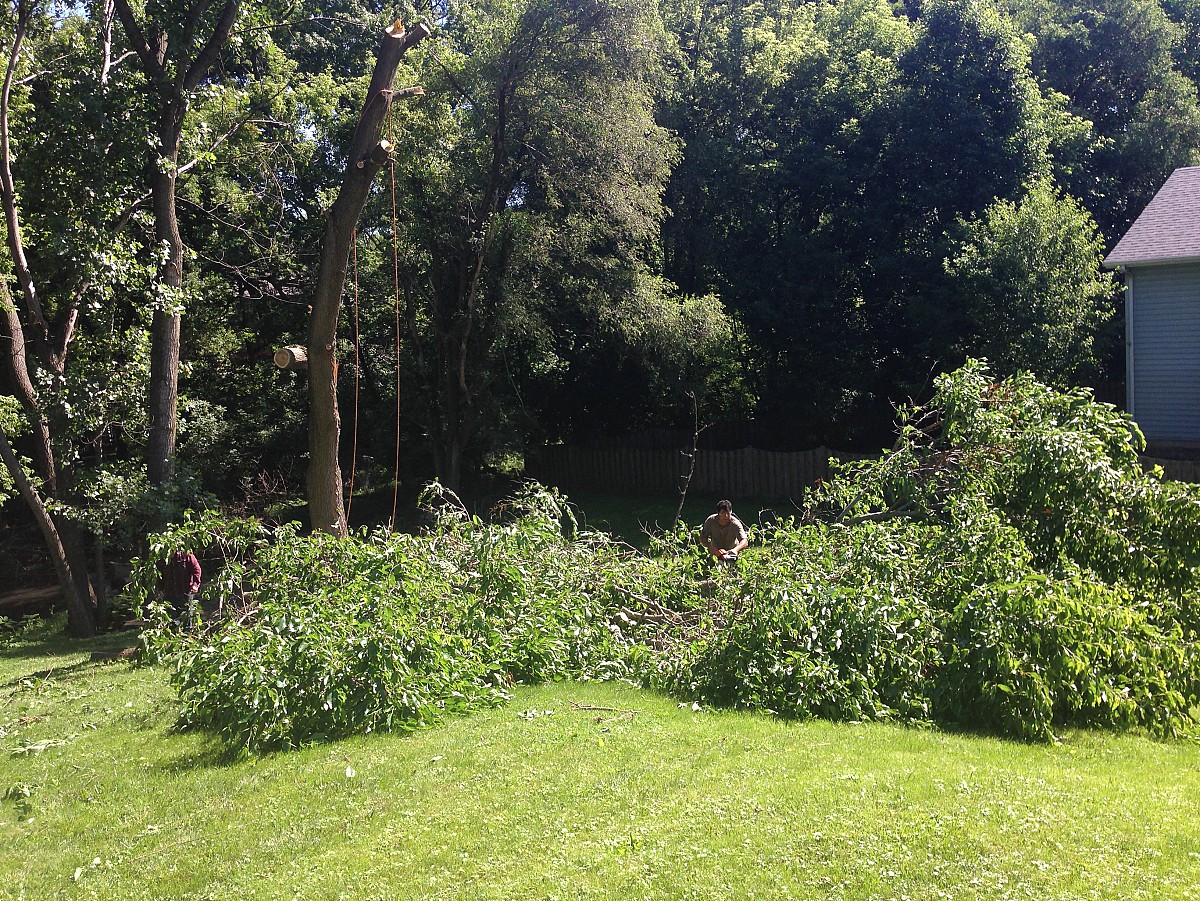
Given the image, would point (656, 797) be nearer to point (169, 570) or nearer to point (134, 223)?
point (169, 570)

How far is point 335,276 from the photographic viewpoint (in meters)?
9.00

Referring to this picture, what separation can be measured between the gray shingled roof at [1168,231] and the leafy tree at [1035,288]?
53.6 inches

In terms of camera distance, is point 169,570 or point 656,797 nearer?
point 656,797

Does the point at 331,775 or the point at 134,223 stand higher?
the point at 134,223

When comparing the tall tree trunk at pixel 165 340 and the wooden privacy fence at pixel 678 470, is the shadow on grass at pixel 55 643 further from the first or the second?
the wooden privacy fence at pixel 678 470

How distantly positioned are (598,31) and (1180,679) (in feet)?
49.4

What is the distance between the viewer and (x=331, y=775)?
19.0 ft

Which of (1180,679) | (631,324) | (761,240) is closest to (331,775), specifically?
(1180,679)

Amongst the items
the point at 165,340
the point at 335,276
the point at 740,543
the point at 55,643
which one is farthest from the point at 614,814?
the point at 55,643

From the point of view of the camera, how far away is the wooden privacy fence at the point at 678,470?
2136 cm

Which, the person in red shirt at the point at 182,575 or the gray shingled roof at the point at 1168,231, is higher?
the gray shingled roof at the point at 1168,231

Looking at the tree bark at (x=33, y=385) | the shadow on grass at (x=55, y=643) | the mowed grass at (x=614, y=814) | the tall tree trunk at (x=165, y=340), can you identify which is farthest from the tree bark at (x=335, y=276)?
the tree bark at (x=33, y=385)

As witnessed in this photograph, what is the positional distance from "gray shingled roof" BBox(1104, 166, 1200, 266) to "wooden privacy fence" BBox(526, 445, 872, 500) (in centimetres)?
634

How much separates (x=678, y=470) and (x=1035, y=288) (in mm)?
8598
